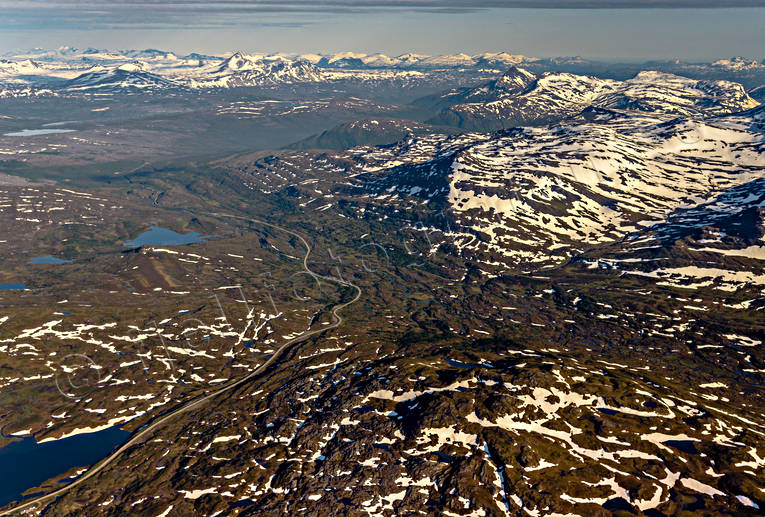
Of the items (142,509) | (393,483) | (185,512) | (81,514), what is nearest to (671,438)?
(393,483)

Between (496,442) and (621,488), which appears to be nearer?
(621,488)

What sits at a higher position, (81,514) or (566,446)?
(566,446)

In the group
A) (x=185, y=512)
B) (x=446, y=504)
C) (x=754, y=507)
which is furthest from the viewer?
(x=185, y=512)

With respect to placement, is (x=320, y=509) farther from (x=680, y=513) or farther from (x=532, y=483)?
(x=680, y=513)

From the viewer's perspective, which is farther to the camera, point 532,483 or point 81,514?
point 81,514

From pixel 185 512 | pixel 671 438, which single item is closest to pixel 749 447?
pixel 671 438

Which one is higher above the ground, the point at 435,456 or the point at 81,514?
the point at 435,456

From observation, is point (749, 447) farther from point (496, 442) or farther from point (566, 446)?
point (496, 442)

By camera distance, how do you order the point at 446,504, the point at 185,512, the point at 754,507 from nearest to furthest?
the point at 754,507
the point at 446,504
the point at 185,512

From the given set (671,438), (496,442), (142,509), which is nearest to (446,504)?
(496,442)
